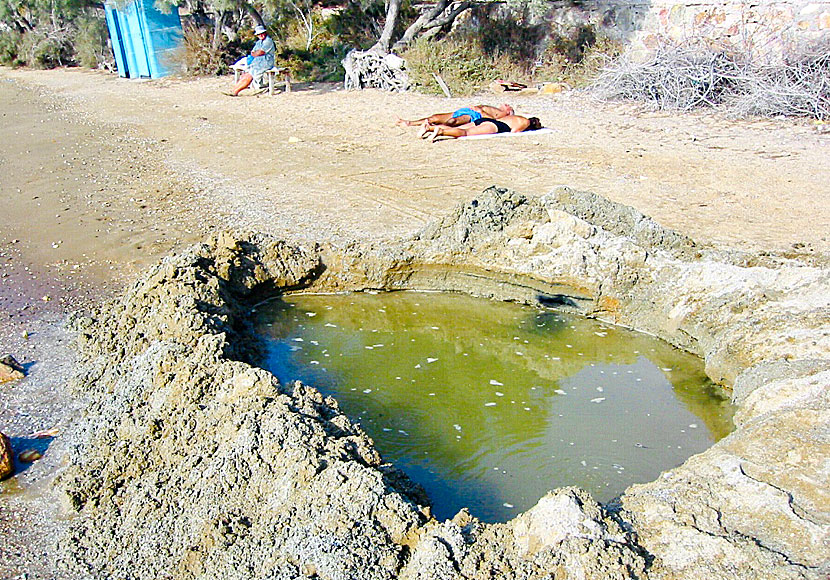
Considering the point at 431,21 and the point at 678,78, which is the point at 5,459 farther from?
the point at 431,21

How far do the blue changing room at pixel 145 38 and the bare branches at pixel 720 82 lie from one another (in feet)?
36.6

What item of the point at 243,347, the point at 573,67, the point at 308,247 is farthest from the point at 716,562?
the point at 573,67

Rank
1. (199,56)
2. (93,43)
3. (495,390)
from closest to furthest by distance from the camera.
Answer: (495,390) < (199,56) < (93,43)

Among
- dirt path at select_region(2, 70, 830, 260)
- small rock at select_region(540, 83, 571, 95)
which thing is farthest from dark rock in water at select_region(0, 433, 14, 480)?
small rock at select_region(540, 83, 571, 95)

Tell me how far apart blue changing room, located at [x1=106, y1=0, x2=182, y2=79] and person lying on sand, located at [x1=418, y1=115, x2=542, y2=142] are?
1060cm

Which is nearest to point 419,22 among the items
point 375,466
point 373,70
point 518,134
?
point 373,70

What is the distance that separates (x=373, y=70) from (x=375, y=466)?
13.0 meters

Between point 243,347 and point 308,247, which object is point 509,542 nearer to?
point 243,347

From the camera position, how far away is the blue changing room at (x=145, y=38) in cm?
1844

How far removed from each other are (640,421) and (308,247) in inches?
113

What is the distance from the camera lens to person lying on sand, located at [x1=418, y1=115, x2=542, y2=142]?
34.0ft

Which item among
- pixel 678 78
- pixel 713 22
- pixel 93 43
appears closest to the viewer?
pixel 678 78

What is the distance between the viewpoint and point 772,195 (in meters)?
7.58

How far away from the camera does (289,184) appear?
8438 millimetres
